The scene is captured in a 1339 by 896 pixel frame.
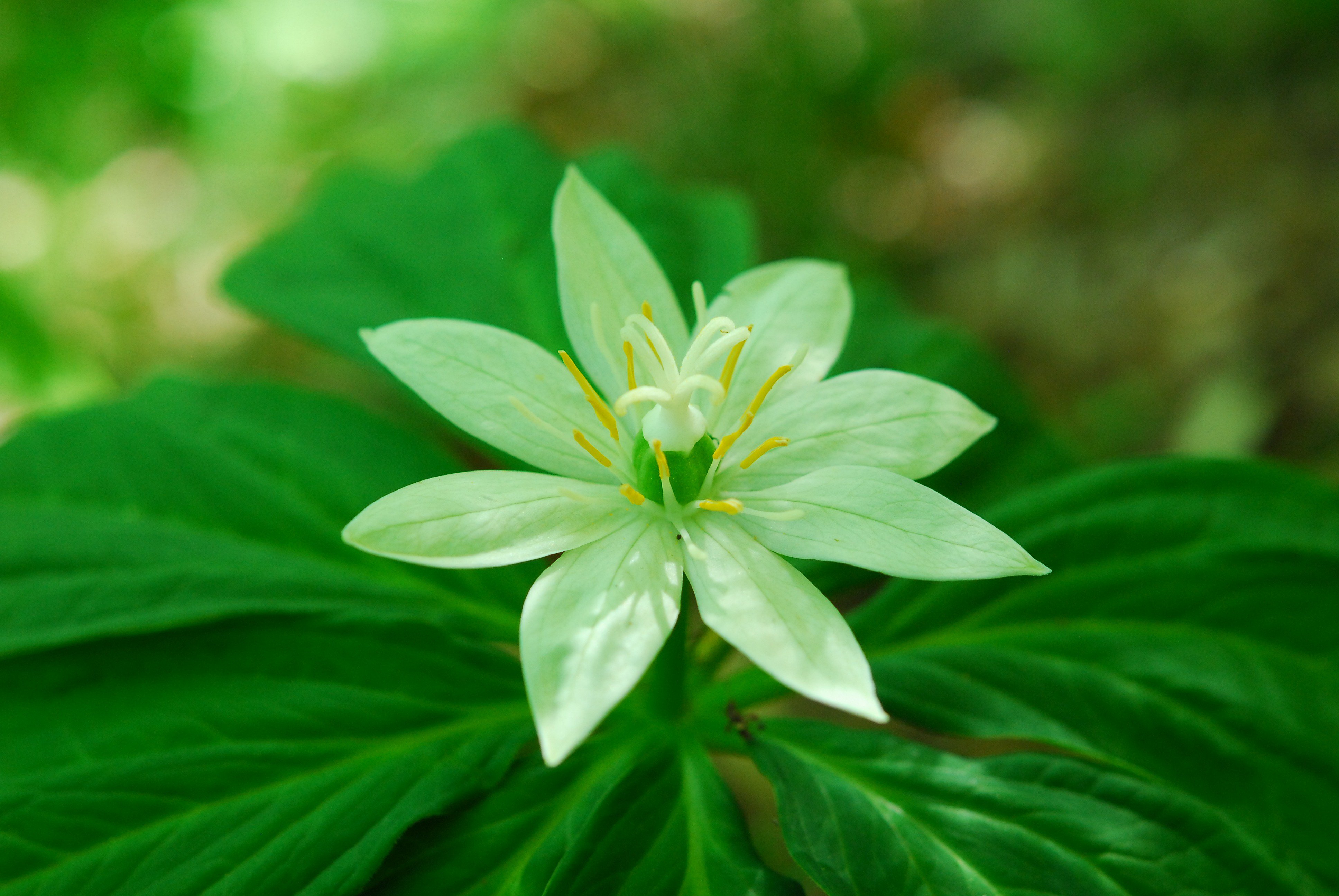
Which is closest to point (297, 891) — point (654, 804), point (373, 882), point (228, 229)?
point (373, 882)

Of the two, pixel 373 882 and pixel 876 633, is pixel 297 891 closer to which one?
pixel 373 882

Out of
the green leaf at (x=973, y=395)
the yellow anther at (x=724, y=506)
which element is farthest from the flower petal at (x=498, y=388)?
the green leaf at (x=973, y=395)

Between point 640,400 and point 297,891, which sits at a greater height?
point 640,400

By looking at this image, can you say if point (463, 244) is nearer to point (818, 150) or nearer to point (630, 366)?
point (630, 366)

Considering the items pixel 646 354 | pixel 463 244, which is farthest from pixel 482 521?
pixel 463 244

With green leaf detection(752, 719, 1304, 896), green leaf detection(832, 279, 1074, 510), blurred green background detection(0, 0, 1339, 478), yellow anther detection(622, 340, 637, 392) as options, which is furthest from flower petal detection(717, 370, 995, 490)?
blurred green background detection(0, 0, 1339, 478)

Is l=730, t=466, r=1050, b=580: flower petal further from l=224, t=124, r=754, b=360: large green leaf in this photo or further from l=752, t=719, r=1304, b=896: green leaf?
l=224, t=124, r=754, b=360: large green leaf

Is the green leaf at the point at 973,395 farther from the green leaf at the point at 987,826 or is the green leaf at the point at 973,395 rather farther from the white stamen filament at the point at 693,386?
the white stamen filament at the point at 693,386
